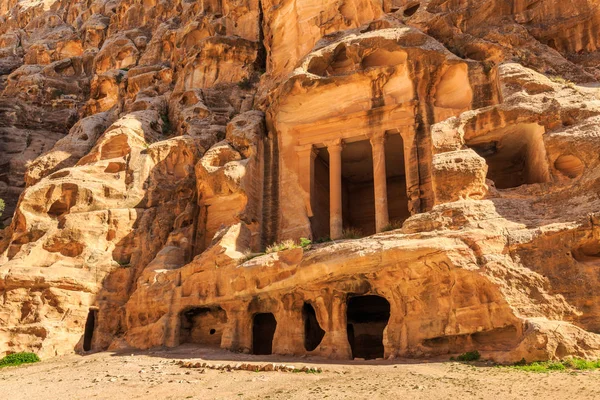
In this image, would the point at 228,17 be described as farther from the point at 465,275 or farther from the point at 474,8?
the point at 465,275

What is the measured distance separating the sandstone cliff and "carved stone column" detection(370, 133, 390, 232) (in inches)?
4.9

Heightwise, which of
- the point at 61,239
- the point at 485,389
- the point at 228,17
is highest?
the point at 228,17

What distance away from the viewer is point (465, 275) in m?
13.2

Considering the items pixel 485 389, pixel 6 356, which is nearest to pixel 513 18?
pixel 485 389

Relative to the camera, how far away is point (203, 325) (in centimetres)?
1950

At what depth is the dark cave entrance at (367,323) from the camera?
20594 millimetres

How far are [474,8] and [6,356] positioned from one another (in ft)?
76.3

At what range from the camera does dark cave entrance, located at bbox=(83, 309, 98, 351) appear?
20.6 meters

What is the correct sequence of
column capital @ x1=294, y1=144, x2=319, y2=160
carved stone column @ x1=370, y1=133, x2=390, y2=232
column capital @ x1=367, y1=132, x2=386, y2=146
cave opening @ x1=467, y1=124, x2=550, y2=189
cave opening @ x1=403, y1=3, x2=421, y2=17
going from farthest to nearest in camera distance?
cave opening @ x1=403, y1=3, x2=421, y2=17, column capital @ x1=294, y1=144, x2=319, y2=160, column capital @ x1=367, y1=132, x2=386, y2=146, carved stone column @ x1=370, y1=133, x2=390, y2=232, cave opening @ x1=467, y1=124, x2=550, y2=189

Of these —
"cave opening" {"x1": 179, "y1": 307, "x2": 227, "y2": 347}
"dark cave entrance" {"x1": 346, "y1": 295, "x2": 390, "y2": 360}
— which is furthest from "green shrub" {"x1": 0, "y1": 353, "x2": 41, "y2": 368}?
"dark cave entrance" {"x1": 346, "y1": 295, "x2": 390, "y2": 360}

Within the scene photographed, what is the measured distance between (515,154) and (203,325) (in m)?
13.2

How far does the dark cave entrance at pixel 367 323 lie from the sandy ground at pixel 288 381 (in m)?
5.77

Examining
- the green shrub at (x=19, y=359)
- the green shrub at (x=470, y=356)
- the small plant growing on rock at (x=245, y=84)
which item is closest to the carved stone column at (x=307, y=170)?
the small plant growing on rock at (x=245, y=84)

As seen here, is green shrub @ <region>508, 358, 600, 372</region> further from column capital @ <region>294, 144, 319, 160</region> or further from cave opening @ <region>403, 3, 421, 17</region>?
cave opening @ <region>403, 3, 421, 17</region>
